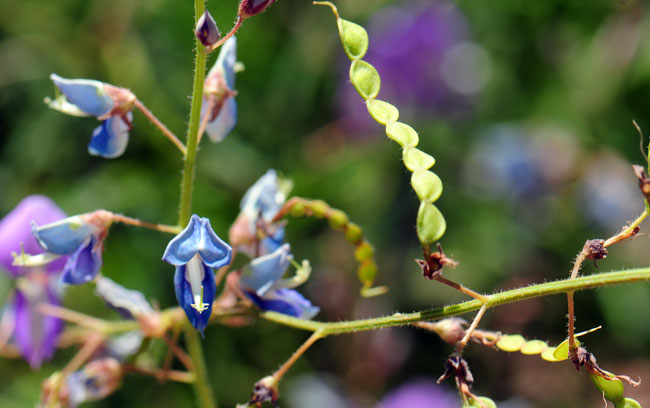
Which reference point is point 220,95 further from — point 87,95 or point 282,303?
point 282,303

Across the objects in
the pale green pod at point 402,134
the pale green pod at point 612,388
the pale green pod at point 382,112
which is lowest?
the pale green pod at point 612,388

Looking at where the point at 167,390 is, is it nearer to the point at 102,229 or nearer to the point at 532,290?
the point at 102,229

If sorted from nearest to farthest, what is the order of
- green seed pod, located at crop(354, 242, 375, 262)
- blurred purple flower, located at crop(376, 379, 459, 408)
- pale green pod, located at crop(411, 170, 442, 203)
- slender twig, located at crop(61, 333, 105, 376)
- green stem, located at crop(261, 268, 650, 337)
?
green stem, located at crop(261, 268, 650, 337) → pale green pod, located at crop(411, 170, 442, 203) → green seed pod, located at crop(354, 242, 375, 262) → slender twig, located at crop(61, 333, 105, 376) → blurred purple flower, located at crop(376, 379, 459, 408)

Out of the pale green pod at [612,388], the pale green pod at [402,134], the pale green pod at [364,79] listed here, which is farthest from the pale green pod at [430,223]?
the pale green pod at [612,388]

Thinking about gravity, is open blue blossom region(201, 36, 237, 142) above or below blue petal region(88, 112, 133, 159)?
above

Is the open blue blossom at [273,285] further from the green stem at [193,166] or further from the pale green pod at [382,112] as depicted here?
the pale green pod at [382,112]

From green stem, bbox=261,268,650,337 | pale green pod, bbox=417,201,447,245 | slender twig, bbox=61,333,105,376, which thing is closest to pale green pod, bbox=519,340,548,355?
green stem, bbox=261,268,650,337

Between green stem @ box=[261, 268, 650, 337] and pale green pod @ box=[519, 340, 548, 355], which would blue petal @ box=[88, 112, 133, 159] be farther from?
pale green pod @ box=[519, 340, 548, 355]
